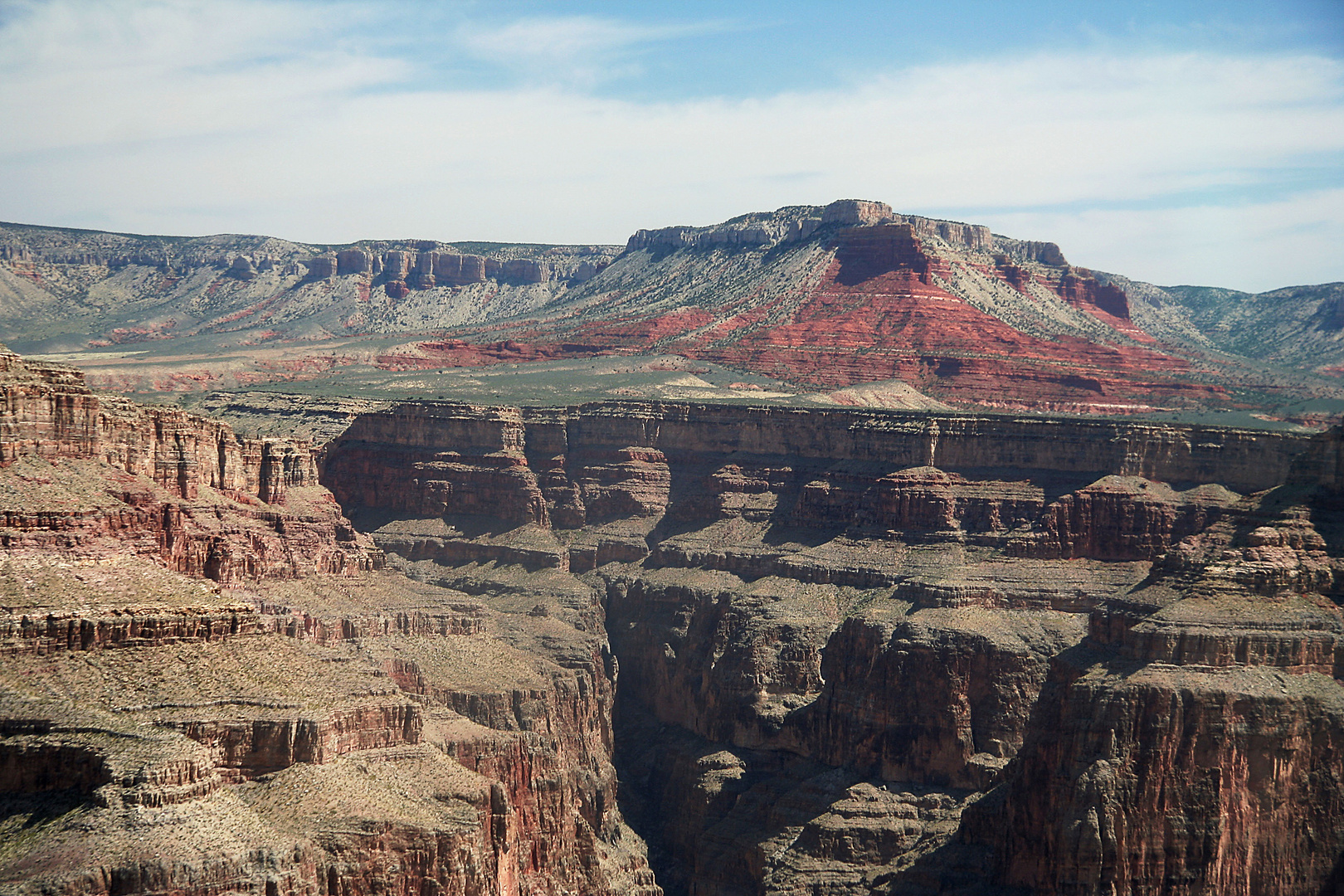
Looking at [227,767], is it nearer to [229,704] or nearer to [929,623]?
[229,704]

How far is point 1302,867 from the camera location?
91.2m

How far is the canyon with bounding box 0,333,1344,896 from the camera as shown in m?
72.9

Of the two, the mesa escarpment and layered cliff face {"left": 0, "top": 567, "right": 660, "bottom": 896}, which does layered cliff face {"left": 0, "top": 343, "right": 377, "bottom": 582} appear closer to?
layered cliff face {"left": 0, "top": 567, "right": 660, "bottom": 896}

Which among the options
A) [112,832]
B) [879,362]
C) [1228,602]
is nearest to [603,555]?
[879,362]

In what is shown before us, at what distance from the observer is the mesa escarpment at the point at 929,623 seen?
91.6 metres

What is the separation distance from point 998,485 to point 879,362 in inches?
2322

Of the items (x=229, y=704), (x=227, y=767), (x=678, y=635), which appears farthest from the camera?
(x=678, y=635)

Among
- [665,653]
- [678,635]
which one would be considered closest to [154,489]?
[665,653]

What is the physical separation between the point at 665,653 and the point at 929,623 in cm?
2535

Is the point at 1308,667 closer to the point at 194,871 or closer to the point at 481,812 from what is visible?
the point at 481,812

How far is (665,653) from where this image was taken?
14225 cm

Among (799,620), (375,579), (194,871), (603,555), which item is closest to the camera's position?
(194,871)

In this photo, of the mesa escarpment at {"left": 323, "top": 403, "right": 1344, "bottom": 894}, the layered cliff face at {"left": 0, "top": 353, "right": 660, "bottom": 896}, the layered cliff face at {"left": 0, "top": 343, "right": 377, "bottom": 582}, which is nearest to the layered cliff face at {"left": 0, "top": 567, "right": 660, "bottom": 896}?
the layered cliff face at {"left": 0, "top": 353, "right": 660, "bottom": 896}

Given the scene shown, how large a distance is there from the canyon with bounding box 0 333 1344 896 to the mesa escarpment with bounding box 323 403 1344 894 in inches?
10.3
